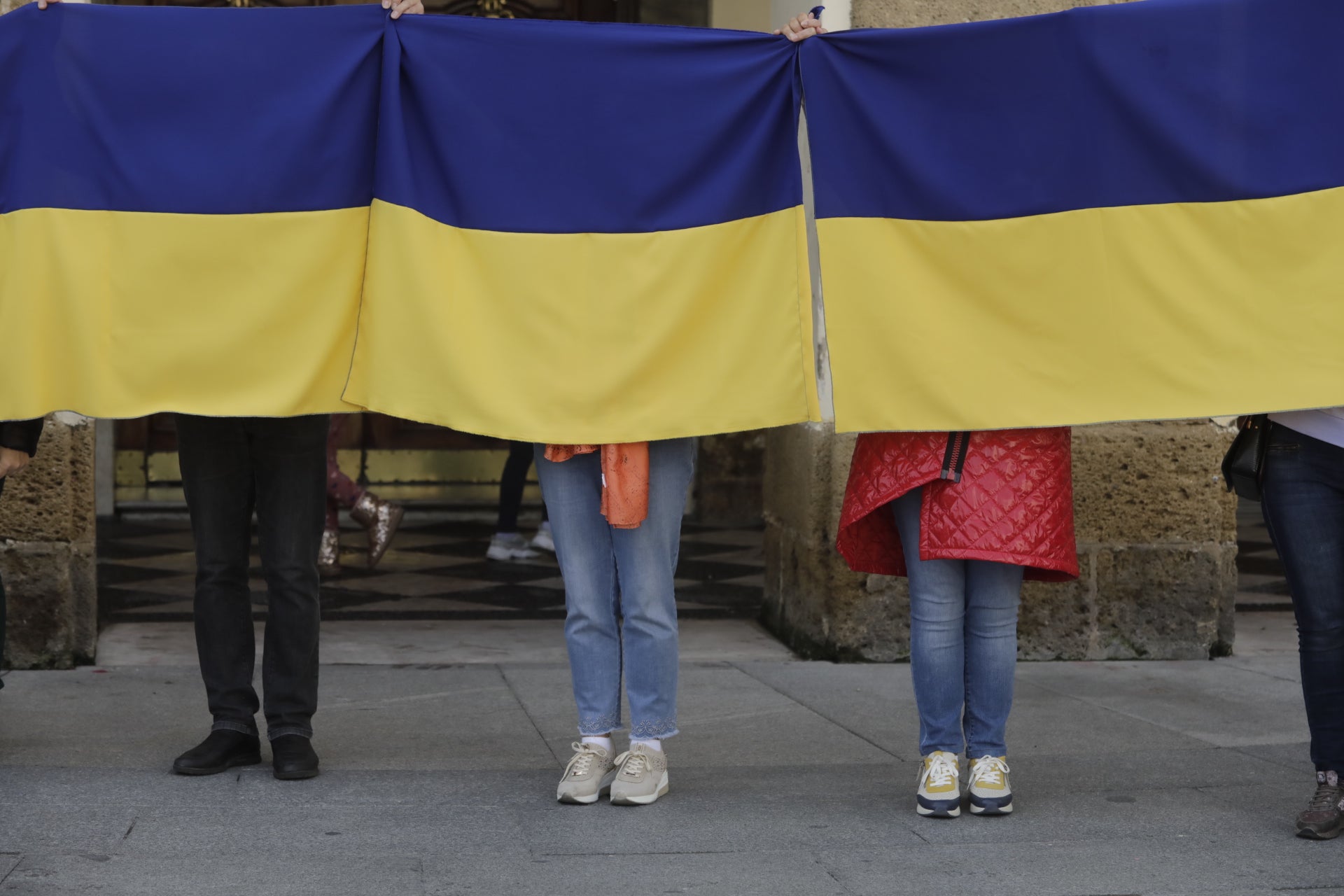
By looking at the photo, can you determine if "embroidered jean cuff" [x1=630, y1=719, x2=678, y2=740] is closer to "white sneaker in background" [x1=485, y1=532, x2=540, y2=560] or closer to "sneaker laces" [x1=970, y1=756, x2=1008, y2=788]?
"sneaker laces" [x1=970, y1=756, x2=1008, y2=788]

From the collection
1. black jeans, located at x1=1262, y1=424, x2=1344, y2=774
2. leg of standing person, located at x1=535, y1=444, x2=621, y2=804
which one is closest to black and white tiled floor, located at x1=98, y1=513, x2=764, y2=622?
leg of standing person, located at x1=535, y1=444, x2=621, y2=804

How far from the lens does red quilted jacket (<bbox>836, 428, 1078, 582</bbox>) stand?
3357 mm

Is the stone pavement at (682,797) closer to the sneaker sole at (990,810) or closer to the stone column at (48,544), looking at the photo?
the sneaker sole at (990,810)

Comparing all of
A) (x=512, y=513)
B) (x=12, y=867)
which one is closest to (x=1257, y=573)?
(x=512, y=513)

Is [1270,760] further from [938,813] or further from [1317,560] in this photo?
[938,813]

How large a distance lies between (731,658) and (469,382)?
2.21m

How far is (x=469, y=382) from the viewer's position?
347 centimetres

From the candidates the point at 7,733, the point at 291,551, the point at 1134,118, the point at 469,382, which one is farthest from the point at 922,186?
the point at 7,733

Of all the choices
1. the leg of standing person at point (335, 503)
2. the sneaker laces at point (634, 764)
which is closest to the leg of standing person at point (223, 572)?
the sneaker laces at point (634, 764)

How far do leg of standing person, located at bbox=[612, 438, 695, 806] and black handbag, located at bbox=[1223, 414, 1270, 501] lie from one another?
4.20ft

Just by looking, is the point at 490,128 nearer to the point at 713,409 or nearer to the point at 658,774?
the point at 713,409

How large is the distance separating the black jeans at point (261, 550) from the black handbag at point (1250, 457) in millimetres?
2214

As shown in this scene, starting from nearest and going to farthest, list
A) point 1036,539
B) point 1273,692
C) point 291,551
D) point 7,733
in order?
point 1036,539 < point 291,551 < point 7,733 < point 1273,692

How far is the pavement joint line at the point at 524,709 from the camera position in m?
4.04
